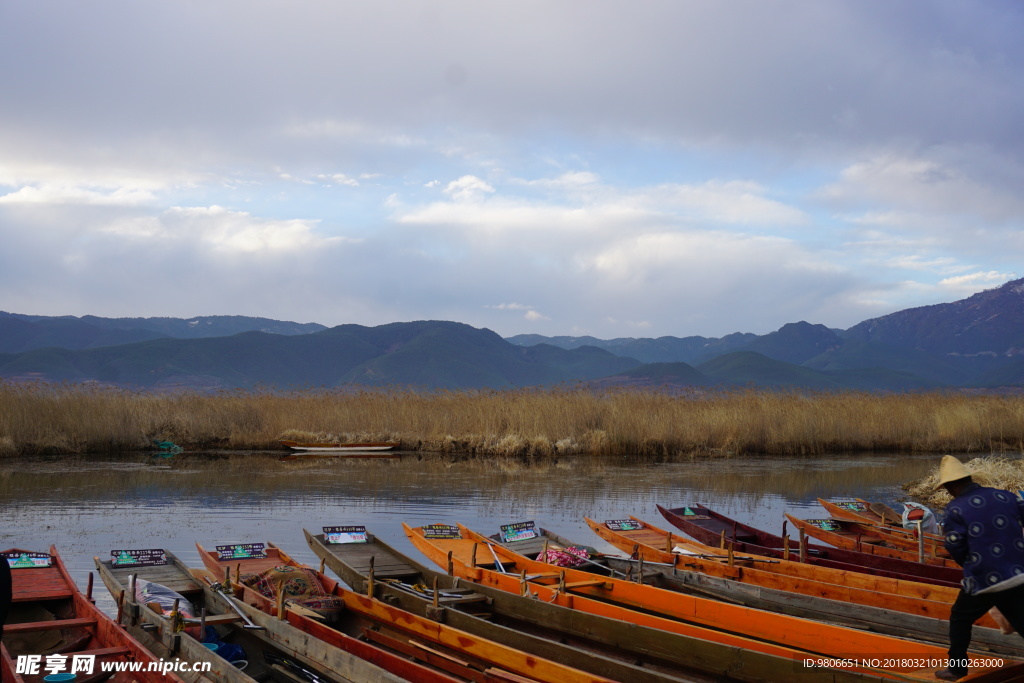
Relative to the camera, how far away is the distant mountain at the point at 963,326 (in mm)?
138750

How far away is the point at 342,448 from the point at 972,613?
876 inches

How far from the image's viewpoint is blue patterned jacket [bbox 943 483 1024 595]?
4.77 metres

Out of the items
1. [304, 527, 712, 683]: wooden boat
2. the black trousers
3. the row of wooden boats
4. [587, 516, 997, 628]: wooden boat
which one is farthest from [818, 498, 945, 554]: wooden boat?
[304, 527, 712, 683]: wooden boat

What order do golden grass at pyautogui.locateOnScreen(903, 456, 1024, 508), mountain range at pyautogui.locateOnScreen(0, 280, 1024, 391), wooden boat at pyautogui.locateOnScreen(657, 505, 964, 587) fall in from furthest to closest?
1. mountain range at pyautogui.locateOnScreen(0, 280, 1024, 391)
2. golden grass at pyautogui.locateOnScreen(903, 456, 1024, 508)
3. wooden boat at pyautogui.locateOnScreen(657, 505, 964, 587)

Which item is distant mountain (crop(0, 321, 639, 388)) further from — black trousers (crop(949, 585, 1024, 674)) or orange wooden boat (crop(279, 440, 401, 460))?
black trousers (crop(949, 585, 1024, 674))

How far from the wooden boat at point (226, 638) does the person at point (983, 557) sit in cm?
366

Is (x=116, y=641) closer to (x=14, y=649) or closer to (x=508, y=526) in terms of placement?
(x=14, y=649)

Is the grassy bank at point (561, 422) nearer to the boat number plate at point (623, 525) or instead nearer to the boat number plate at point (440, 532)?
the boat number plate at point (623, 525)

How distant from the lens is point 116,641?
19.1 feet

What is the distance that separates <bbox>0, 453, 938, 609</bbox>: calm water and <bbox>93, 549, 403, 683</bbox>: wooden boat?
1420 mm

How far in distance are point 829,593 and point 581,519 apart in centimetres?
687

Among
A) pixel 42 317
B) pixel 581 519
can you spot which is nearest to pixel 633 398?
pixel 581 519

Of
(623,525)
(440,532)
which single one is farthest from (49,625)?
(623,525)

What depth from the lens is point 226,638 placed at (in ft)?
22.0
